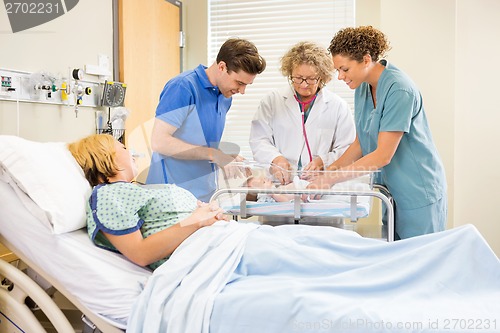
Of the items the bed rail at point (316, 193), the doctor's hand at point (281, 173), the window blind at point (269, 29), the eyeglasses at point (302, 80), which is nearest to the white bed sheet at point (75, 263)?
the bed rail at point (316, 193)

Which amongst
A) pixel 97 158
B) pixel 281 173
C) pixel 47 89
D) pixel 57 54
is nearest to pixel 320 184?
pixel 281 173

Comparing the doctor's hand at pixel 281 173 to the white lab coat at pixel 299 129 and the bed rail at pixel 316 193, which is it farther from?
the white lab coat at pixel 299 129

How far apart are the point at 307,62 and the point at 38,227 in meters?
1.35

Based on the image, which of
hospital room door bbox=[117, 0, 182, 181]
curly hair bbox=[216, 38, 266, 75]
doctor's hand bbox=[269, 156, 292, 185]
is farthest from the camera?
hospital room door bbox=[117, 0, 182, 181]

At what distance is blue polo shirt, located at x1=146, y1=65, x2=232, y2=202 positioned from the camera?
226cm

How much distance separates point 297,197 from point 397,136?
50 centimetres

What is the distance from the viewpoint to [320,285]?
4.35 ft

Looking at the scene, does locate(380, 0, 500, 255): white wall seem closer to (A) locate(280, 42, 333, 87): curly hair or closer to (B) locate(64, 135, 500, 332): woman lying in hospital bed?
(A) locate(280, 42, 333, 87): curly hair

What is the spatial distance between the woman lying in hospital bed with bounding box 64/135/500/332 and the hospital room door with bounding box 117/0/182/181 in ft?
4.89

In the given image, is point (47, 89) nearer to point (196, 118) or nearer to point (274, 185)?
point (196, 118)

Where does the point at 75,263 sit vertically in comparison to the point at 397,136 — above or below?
below

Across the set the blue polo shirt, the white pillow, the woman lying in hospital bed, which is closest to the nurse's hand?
the woman lying in hospital bed

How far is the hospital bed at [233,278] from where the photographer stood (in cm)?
125

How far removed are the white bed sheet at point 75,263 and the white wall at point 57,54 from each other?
3.26 feet
